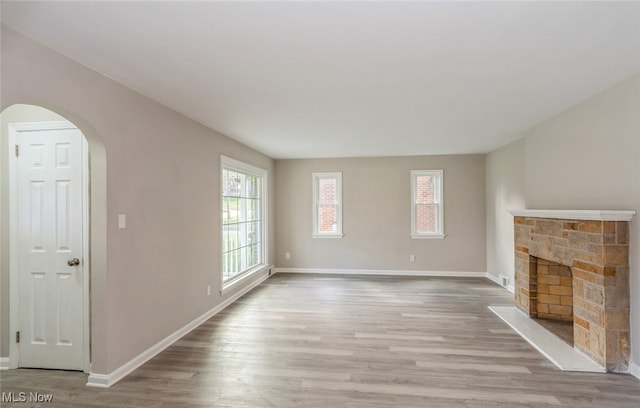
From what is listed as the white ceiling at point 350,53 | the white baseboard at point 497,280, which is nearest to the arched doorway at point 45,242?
the white ceiling at point 350,53

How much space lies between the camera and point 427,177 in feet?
21.9

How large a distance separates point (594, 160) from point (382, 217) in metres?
3.97

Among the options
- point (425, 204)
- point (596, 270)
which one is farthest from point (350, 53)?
point (425, 204)

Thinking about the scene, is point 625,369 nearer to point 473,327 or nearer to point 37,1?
point 473,327

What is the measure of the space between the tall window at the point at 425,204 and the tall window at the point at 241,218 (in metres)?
3.16

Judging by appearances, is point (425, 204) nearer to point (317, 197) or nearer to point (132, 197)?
point (317, 197)

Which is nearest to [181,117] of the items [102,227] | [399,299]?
[102,227]

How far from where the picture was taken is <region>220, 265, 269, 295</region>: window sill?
471 cm

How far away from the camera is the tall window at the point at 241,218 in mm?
4938

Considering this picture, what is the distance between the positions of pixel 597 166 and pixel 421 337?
97.1 inches

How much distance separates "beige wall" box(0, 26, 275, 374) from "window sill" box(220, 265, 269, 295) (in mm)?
613

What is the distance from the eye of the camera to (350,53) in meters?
2.21

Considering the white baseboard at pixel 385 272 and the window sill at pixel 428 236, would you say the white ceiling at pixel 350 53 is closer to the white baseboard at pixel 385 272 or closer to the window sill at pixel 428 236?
the window sill at pixel 428 236

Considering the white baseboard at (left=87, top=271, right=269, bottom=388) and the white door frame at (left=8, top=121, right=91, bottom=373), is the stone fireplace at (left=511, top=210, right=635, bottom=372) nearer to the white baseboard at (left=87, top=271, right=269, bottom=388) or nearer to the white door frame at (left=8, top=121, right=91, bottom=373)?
the white baseboard at (left=87, top=271, right=269, bottom=388)
